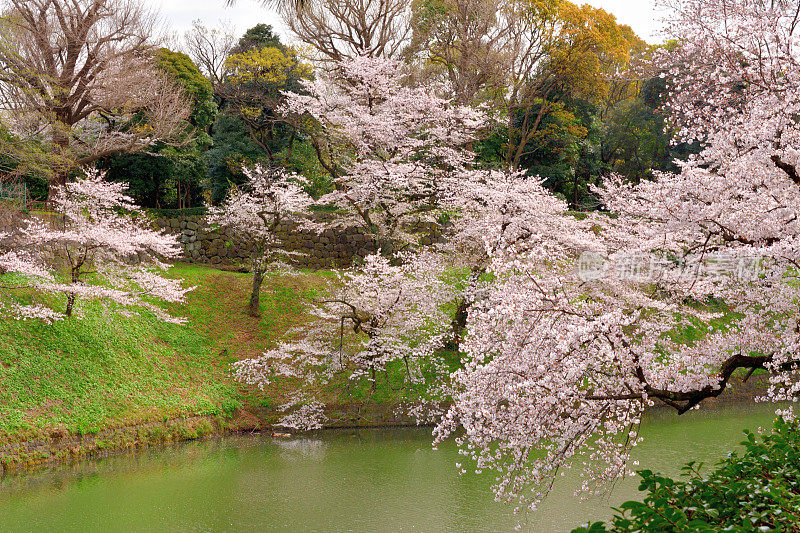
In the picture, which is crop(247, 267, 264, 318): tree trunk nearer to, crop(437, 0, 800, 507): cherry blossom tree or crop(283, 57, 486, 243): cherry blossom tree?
crop(283, 57, 486, 243): cherry blossom tree

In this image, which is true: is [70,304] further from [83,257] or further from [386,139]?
[386,139]

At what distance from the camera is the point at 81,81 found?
16703 mm

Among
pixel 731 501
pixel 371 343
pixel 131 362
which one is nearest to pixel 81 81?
pixel 131 362

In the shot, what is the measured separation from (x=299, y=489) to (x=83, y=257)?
23.0 ft

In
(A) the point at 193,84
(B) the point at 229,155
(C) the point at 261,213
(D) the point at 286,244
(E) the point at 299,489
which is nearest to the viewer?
(E) the point at 299,489

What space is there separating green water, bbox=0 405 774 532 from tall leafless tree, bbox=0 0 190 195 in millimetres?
8246

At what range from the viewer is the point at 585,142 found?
22.5 m

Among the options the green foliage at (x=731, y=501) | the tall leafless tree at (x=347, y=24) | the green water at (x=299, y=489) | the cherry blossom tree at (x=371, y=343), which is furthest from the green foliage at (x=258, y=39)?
the green foliage at (x=731, y=501)

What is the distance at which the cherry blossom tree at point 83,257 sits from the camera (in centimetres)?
1277

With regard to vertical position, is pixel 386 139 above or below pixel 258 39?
below

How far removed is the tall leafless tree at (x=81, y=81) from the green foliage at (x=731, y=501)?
15218 millimetres

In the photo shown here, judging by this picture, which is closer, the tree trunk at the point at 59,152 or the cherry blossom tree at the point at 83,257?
the cherry blossom tree at the point at 83,257

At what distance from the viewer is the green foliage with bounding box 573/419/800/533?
2.82 meters

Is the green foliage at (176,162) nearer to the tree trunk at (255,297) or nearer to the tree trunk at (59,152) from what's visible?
the tree trunk at (59,152)
